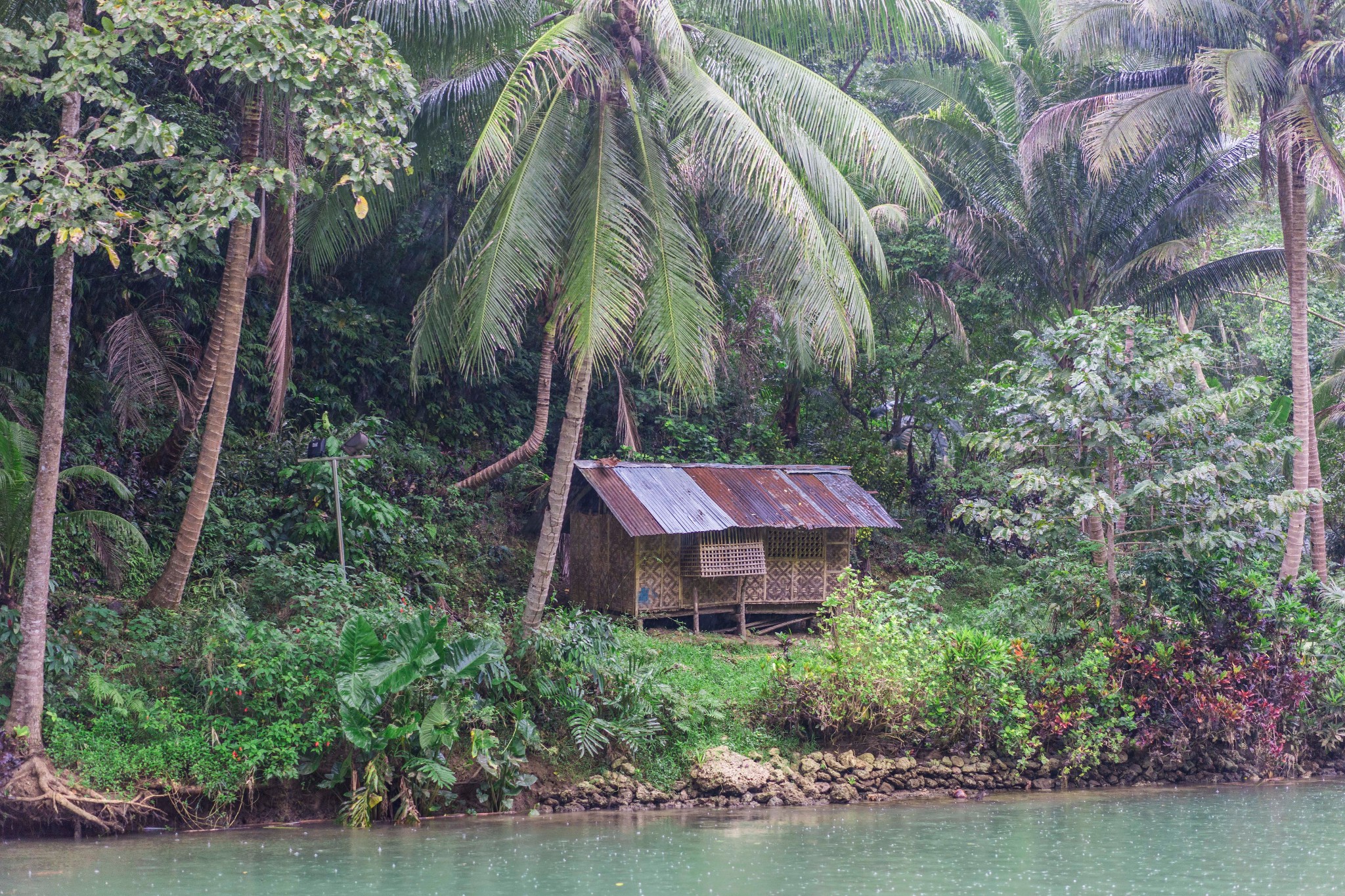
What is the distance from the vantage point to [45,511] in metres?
8.89

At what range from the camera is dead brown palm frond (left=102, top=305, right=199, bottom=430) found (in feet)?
40.9

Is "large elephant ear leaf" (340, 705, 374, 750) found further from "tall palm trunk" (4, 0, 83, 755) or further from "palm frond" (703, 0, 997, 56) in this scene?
"palm frond" (703, 0, 997, 56)

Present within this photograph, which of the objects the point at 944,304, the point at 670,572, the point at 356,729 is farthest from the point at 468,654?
the point at 944,304

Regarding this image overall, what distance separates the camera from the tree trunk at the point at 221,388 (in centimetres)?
1003

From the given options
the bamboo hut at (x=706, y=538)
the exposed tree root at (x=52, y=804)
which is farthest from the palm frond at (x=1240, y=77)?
the exposed tree root at (x=52, y=804)

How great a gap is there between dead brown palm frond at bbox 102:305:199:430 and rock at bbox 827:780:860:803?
794cm

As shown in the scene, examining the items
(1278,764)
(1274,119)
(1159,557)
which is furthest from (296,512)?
(1274,119)

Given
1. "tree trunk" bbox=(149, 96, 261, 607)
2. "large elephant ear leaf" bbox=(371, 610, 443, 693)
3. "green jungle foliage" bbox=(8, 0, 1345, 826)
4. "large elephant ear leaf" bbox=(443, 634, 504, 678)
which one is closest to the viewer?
"large elephant ear leaf" bbox=(371, 610, 443, 693)

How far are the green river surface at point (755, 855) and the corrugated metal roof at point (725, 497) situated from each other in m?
4.29

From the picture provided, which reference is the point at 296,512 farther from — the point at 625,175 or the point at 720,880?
the point at 720,880

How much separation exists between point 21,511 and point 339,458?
3.35 meters

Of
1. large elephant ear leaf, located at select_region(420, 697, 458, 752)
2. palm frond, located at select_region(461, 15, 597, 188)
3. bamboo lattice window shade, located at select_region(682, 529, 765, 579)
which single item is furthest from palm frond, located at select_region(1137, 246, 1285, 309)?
large elephant ear leaf, located at select_region(420, 697, 458, 752)

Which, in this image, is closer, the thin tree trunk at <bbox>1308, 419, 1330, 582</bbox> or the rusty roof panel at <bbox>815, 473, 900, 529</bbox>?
the thin tree trunk at <bbox>1308, 419, 1330, 582</bbox>

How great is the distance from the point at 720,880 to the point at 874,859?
1.30 meters
